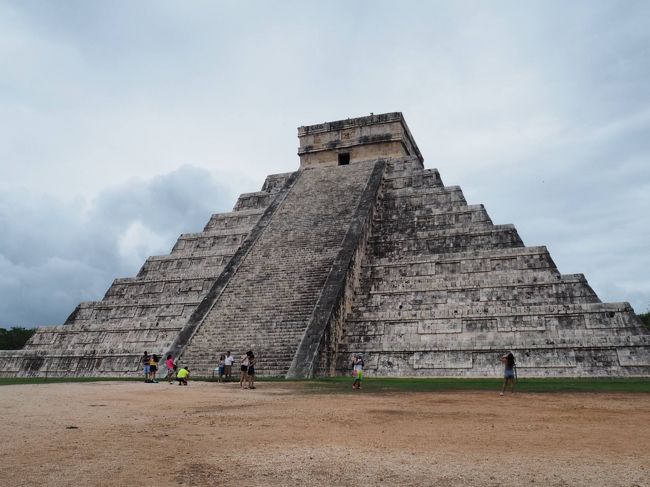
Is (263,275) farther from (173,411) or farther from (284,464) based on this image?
(284,464)

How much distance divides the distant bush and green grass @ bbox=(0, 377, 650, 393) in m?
30.1

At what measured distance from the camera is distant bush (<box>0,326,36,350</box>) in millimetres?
36812

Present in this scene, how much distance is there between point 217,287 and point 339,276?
4163 millimetres

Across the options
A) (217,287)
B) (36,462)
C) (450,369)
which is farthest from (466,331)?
(36,462)

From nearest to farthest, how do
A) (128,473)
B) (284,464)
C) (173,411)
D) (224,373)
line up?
(128,473)
(284,464)
(173,411)
(224,373)

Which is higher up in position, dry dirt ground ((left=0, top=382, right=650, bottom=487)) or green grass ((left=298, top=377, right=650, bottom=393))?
green grass ((left=298, top=377, right=650, bottom=393))

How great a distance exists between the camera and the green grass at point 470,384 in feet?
36.1

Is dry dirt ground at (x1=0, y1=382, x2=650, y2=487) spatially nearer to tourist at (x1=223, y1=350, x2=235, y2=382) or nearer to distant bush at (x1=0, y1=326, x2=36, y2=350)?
tourist at (x1=223, y1=350, x2=235, y2=382)

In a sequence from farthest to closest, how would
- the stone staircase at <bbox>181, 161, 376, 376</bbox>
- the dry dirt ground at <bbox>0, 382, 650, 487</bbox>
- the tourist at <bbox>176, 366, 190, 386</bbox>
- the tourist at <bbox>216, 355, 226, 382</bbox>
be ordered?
1. the stone staircase at <bbox>181, 161, 376, 376</bbox>
2. the tourist at <bbox>216, 355, 226, 382</bbox>
3. the tourist at <bbox>176, 366, 190, 386</bbox>
4. the dry dirt ground at <bbox>0, 382, 650, 487</bbox>

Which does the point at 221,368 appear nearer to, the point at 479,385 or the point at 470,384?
the point at 470,384

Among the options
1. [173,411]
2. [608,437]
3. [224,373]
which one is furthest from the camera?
[224,373]

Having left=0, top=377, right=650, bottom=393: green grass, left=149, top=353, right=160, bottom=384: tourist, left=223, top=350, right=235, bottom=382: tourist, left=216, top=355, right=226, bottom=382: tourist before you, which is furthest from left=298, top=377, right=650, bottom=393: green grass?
left=149, top=353, right=160, bottom=384: tourist

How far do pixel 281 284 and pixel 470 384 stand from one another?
22.7 feet

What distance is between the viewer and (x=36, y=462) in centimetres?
475
